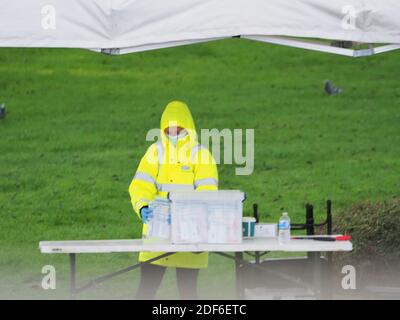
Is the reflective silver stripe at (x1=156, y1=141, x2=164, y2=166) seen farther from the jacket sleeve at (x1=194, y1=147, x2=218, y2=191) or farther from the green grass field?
the green grass field

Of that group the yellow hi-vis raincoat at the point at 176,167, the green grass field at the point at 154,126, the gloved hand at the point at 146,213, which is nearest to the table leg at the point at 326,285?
the yellow hi-vis raincoat at the point at 176,167

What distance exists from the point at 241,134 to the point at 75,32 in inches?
364

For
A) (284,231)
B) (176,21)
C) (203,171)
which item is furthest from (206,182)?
(176,21)

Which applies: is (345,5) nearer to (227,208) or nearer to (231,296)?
(227,208)

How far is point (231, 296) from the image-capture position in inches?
384

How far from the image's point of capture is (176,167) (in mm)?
8211

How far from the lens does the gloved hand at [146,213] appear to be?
25.8ft

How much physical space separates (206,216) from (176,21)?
1.28 metres

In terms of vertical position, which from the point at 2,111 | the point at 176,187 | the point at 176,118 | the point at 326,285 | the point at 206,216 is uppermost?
the point at 2,111

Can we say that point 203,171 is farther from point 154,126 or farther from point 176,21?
point 154,126

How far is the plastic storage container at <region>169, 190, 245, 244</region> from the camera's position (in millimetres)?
7609

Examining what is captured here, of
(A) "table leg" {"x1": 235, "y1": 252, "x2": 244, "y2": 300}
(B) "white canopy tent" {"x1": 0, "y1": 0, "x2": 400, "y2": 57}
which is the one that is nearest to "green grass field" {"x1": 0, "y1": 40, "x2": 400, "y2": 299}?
(A) "table leg" {"x1": 235, "y1": 252, "x2": 244, "y2": 300}

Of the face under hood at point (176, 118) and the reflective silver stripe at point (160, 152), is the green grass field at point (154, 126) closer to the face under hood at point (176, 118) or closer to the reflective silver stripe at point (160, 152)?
the reflective silver stripe at point (160, 152)
